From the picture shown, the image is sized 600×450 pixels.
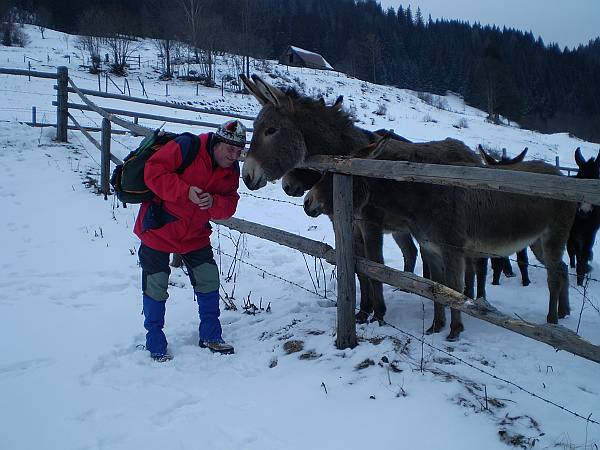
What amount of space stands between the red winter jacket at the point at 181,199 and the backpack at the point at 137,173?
A: 4 centimetres

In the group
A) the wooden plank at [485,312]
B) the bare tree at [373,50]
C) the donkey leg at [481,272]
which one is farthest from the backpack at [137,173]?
the bare tree at [373,50]

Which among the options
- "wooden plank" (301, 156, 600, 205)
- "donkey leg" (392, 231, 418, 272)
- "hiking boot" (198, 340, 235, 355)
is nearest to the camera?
"wooden plank" (301, 156, 600, 205)

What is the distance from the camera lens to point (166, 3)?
2142 inches

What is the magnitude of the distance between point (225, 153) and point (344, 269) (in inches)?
56.0

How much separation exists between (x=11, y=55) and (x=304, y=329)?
37.6 meters

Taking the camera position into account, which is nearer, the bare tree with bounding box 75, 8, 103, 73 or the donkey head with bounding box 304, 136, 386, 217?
the donkey head with bounding box 304, 136, 386, 217

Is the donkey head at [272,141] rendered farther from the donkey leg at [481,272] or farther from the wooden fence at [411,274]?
the donkey leg at [481,272]

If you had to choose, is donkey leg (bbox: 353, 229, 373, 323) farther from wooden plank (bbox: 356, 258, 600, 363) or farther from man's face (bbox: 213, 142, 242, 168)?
man's face (bbox: 213, 142, 242, 168)

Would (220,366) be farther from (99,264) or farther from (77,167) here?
(77,167)

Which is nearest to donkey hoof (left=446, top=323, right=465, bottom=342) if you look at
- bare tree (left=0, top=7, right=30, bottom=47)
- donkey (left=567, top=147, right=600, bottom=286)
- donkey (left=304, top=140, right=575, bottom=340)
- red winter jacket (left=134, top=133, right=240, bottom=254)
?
donkey (left=304, top=140, right=575, bottom=340)

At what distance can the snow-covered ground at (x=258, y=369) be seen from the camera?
266cm

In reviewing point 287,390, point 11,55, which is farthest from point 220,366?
point 11,55

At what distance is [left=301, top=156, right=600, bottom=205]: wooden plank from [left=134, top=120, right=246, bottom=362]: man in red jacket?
2.69 feet

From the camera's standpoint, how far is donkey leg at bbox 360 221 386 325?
4355 millimetres
